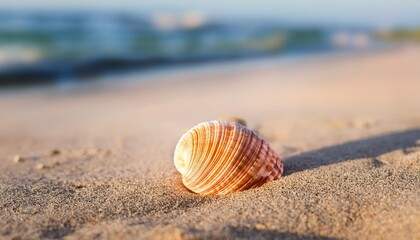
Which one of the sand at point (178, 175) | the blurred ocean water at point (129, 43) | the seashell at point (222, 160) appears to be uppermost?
the seashell at point (222, 160)

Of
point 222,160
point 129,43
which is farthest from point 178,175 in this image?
point 129,43

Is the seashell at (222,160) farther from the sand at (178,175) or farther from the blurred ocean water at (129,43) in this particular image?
the blurred ocean water at (129,43)

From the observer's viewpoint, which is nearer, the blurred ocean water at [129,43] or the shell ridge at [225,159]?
the shell ridge at [225,159]

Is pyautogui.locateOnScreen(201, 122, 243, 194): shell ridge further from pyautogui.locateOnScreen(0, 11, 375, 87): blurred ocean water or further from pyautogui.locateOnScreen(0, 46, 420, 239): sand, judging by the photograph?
pyautogui.locateOnScreen(0, 11, 375, 87): blurred ocean water

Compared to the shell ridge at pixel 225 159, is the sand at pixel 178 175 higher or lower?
lower

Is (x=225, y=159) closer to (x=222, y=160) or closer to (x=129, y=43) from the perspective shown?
(x=222, y=160)

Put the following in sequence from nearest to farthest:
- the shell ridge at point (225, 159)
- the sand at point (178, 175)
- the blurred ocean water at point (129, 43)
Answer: the sand at point (178, 175) → the shell ridge at point (225, 159) → the blurred ocean water at point (129, 43)

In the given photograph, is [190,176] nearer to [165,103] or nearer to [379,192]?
[379,192]

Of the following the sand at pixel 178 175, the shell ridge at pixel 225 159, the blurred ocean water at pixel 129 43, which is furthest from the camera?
the blurred ocean water at pixel 129 43

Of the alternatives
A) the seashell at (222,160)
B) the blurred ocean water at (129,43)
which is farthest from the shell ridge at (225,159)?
Result: the blurred ocean water at (129,43)
